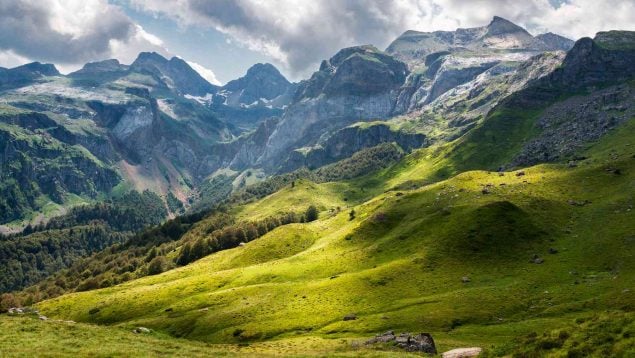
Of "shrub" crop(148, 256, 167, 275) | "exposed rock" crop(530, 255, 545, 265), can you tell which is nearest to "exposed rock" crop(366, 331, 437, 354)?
"exposed rock" crop(530, 255, 545, 265)

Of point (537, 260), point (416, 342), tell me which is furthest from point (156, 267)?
point (416, 342)

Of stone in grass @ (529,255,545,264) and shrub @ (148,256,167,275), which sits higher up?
shrub @ (148,256,167,275)

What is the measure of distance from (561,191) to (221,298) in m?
102

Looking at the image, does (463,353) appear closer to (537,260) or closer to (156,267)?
(537,260)

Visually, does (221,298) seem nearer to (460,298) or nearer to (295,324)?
(295,324)

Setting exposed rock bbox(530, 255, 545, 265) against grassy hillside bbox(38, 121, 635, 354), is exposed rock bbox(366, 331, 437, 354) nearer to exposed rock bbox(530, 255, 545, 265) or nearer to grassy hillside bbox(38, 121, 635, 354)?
grassy hillside bbox(38, 121, 635, 354)

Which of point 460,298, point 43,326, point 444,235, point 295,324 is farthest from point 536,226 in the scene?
point 43,326

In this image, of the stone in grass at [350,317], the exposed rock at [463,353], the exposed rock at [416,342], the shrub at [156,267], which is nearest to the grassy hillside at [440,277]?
the stone in grass at [350,317]

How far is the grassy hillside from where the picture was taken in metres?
73.1

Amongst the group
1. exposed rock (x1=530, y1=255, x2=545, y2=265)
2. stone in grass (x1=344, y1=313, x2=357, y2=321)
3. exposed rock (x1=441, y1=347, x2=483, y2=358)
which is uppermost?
exposed rock (x1=530, y1=255, x2=545, y2=265)

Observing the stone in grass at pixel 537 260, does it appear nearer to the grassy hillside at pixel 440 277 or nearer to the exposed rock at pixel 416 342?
the grassy hillside at pixel 440 277

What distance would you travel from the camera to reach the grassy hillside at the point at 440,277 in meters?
73.1

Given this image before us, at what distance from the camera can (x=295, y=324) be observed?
8281 cm

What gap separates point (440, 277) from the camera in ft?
318
